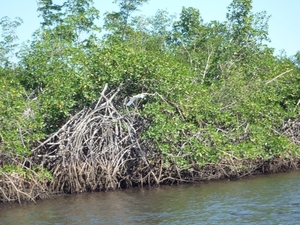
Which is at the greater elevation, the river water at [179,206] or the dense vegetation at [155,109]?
the dense vegetation at [155,109]

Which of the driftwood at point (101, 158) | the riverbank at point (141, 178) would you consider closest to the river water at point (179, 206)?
the riverbank at point (141, 178)

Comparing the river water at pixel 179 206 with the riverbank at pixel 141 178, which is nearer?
the river water at pixel 179 206

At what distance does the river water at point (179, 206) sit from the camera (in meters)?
10.7

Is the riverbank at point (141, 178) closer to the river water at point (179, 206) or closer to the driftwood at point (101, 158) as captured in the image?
the driftwood at point (101, 158)

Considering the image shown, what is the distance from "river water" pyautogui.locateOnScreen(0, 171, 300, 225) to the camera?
10734 mm

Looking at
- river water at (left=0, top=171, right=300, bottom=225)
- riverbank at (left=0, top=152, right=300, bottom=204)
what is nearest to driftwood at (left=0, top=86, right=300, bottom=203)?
riverbank at (left=0, top=152, right=300, bottom=204)

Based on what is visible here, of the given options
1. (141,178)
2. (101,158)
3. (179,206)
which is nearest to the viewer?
(179,206)

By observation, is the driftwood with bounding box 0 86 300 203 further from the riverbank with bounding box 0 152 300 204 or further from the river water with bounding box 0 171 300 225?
the river water with bounding box 0 171 300 225

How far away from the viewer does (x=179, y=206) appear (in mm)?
11992

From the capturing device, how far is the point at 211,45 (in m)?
18.6

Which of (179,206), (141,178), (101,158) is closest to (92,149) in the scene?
(101,158)

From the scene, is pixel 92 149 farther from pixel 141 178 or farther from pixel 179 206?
pixel 179 206

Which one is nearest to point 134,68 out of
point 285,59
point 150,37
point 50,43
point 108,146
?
point 108,146

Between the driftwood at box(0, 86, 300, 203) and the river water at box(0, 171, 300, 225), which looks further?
the driftwood at box(0, 86, 300, 203)
